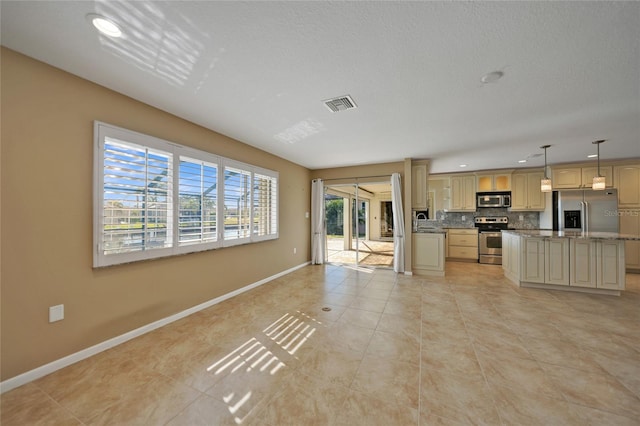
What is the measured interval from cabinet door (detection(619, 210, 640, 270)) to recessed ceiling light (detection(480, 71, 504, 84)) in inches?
231

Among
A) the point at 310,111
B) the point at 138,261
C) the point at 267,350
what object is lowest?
the point at 267,350

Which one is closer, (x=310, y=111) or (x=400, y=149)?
(x=310, y=111)

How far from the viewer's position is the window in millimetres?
2279

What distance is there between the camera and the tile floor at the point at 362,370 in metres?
1.54

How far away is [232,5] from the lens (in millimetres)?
1400

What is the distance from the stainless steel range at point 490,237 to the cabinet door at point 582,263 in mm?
2118

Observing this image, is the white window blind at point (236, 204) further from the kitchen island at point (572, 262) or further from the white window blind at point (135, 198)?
the kitchen island at point (572, 262)

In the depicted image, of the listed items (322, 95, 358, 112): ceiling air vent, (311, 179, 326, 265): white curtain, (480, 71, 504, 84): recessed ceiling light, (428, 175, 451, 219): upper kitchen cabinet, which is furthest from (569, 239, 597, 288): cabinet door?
(311, 179, 326, 265): white curtain

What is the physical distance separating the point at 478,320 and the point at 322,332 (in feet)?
6.39

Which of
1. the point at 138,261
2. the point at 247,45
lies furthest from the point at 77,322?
the point at 247,45

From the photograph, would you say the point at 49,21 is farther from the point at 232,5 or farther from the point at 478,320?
the point at 478,320

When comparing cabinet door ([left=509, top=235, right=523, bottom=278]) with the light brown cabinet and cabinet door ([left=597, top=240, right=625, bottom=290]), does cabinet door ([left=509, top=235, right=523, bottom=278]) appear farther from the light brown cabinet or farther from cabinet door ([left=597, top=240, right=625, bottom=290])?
the light brown cabinet

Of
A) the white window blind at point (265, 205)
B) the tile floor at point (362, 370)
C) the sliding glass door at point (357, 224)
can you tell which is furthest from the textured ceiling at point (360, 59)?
the sliding glass door at point (357, 224)

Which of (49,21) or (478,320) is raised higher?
(49,21)
